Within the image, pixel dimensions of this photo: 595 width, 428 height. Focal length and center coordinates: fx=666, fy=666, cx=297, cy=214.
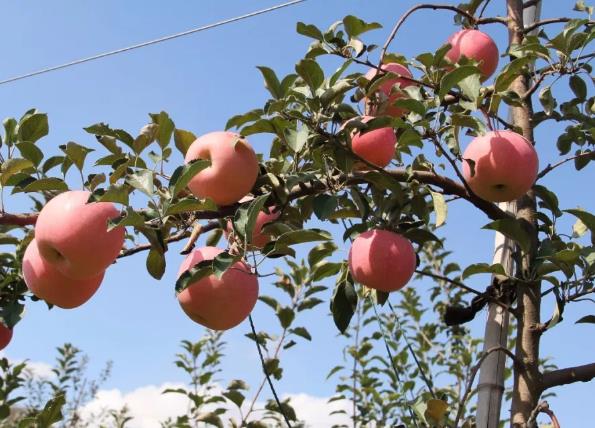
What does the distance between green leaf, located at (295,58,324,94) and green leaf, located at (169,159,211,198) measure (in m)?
0.43

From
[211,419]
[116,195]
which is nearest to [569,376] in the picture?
[116,195]

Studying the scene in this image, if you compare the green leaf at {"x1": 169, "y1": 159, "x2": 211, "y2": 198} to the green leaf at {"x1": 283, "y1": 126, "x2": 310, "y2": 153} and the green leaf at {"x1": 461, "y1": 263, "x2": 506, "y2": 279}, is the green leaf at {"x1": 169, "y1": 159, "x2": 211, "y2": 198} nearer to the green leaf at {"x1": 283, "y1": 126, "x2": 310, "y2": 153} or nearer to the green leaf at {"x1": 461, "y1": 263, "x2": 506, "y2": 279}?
the green leaf at {"x1": 283, "y1": 126, "x2": 310, "y2": 153}

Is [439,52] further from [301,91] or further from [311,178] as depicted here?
[311,178]

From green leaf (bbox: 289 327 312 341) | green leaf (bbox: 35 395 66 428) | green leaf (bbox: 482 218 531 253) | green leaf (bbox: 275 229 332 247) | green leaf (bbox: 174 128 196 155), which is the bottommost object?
green leaf (bbox: 35 395 66 428)

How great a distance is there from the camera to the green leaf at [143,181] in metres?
1.33

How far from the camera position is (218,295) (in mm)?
1448

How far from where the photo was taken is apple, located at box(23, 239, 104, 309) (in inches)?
57.2

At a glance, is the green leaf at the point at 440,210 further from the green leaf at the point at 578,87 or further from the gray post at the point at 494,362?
the green leaf at the point at 578,87

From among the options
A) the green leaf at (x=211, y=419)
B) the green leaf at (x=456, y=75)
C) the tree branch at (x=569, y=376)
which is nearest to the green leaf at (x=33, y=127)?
the green leaf at (x=456, y=75)

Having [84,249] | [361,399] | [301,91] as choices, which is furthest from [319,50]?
[361,399]

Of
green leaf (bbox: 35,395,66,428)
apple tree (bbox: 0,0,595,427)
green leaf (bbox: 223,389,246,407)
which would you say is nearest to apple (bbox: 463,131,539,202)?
apple tree (bbox: 0,0,595,427)

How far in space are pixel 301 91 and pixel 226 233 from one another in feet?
1.32

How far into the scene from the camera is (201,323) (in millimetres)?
1535

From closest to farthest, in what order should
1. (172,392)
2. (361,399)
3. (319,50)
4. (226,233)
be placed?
1. (226,233)
2. (319,50)
3. (172,392)
4. (361,399)
